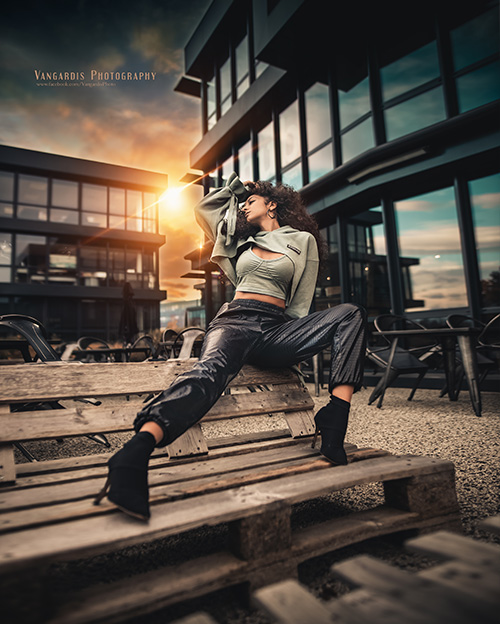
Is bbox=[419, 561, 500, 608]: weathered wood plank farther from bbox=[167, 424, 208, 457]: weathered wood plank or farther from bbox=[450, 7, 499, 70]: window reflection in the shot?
bbox=[450, 7, 499, 70]: window reflection

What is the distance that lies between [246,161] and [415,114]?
5.75 meters

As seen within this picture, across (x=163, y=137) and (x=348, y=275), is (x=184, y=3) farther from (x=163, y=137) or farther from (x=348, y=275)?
(x=348, y=275)

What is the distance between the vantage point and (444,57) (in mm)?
6629

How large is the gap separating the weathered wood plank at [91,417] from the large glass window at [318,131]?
25.9 ft

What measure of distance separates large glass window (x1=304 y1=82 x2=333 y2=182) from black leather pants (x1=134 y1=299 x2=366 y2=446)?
25.2 feet

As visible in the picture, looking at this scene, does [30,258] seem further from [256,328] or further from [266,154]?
[256,328]

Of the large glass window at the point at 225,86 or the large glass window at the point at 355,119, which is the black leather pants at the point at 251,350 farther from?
the large glass window at the point at 225,86

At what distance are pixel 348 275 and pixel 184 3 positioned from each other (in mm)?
8778

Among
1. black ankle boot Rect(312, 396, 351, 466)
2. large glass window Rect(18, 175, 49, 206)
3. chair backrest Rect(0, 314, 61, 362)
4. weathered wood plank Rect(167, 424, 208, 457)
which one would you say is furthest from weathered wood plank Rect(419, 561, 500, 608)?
large glass window Rect(18, 175, 49, 206)

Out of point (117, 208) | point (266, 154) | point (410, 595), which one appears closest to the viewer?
point (410, 595)

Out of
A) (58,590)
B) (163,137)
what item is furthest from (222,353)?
(163,137)

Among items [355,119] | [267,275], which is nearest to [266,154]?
[355,119]

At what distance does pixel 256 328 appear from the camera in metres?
1.91

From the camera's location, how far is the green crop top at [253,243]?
2113 millimetres
